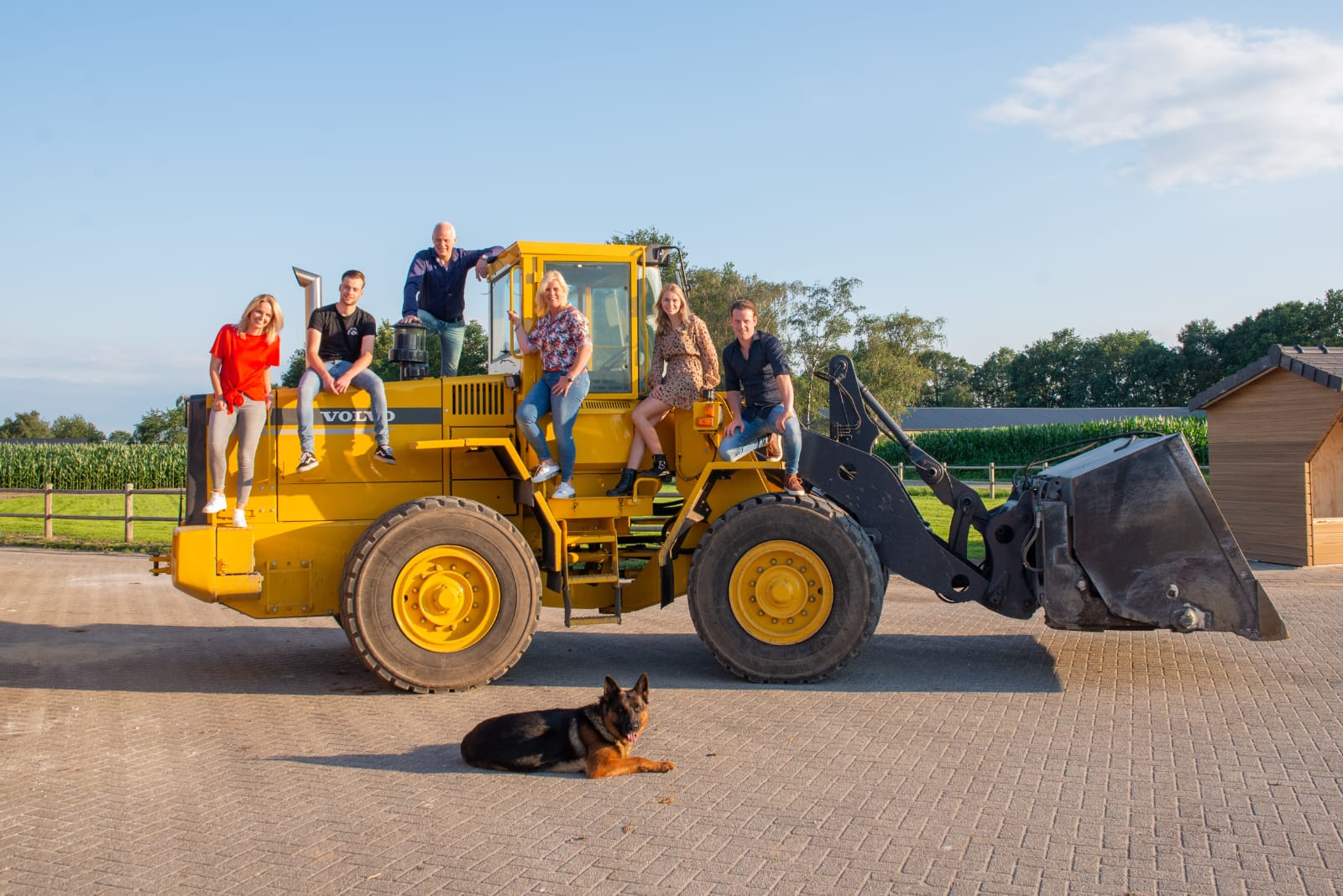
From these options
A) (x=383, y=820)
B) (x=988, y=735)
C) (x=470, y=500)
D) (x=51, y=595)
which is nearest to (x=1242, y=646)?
(x=988, y=735)

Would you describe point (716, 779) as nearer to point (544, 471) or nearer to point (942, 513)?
A: point (544, 471)

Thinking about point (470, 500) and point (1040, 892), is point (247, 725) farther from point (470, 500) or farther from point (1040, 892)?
point (1040, 892)

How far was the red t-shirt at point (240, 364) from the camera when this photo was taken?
7750 millimetres

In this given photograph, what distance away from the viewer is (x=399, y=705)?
7406 millimetres

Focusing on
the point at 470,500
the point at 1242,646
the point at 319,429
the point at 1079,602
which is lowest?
the point at 1242,646

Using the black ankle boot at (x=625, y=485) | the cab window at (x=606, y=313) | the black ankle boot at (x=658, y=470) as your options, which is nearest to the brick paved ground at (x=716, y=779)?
the black ankle boot at (x=625, y=485)

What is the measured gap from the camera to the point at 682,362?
26.5 feet

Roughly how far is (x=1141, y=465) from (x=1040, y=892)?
4245 mm

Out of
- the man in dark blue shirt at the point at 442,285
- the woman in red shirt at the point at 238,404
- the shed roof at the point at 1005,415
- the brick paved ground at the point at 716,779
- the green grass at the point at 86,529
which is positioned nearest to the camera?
the brick paved ground at the point at 716,779

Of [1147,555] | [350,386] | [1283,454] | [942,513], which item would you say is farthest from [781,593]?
[942,513]

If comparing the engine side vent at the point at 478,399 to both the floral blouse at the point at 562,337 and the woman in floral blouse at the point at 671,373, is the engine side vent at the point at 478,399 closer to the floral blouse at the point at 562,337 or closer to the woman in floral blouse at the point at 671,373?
the floral blouse at the point at 562,337

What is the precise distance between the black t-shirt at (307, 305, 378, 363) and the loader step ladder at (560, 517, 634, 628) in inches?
79.9

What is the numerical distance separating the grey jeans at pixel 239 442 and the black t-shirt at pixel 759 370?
3.42 metres

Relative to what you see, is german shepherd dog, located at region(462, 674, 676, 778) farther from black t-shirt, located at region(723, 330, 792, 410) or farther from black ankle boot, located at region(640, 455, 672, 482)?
black t-shirt, located at region(723, 330, 792, 410)
